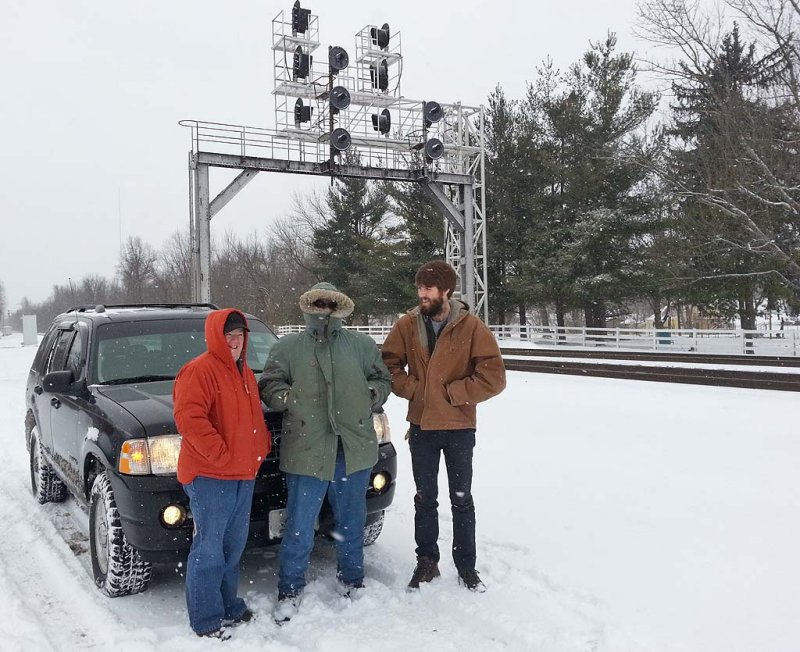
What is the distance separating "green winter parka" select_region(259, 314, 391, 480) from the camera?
12.5 feet

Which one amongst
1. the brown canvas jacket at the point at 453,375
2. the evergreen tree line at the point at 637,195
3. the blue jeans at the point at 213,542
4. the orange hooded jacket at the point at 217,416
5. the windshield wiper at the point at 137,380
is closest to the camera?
the orange hooded jacket at the point at 217,416

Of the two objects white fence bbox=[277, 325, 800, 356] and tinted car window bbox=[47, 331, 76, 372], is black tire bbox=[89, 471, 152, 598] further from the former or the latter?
white fence bbox=[277, 325, 800, 356]

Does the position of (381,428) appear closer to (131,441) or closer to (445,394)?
(445,394)

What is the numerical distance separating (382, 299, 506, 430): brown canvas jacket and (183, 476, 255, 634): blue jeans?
118 centimetres

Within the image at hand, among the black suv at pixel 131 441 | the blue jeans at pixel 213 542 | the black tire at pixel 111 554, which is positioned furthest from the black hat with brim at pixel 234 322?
the black tire at pixel 111 554

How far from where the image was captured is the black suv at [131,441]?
12.1 ft

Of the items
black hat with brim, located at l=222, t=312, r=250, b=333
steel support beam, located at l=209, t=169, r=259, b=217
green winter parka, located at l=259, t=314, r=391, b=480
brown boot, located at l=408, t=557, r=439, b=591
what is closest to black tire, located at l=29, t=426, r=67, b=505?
green winter parka, located at l=259, t=314, r=391, b=480

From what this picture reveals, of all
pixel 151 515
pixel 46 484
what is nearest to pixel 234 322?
pixel 151 515

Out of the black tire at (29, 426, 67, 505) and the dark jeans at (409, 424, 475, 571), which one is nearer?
the dark jeans at (409, 424, 475, 571)

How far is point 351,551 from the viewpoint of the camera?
4.10 metres

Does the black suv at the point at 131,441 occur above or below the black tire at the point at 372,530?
above

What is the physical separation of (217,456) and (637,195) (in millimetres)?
31145

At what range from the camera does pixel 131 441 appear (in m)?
3.72

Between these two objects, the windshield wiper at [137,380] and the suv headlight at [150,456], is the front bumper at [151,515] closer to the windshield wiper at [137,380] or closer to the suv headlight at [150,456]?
the suv headlight at [150,456]
